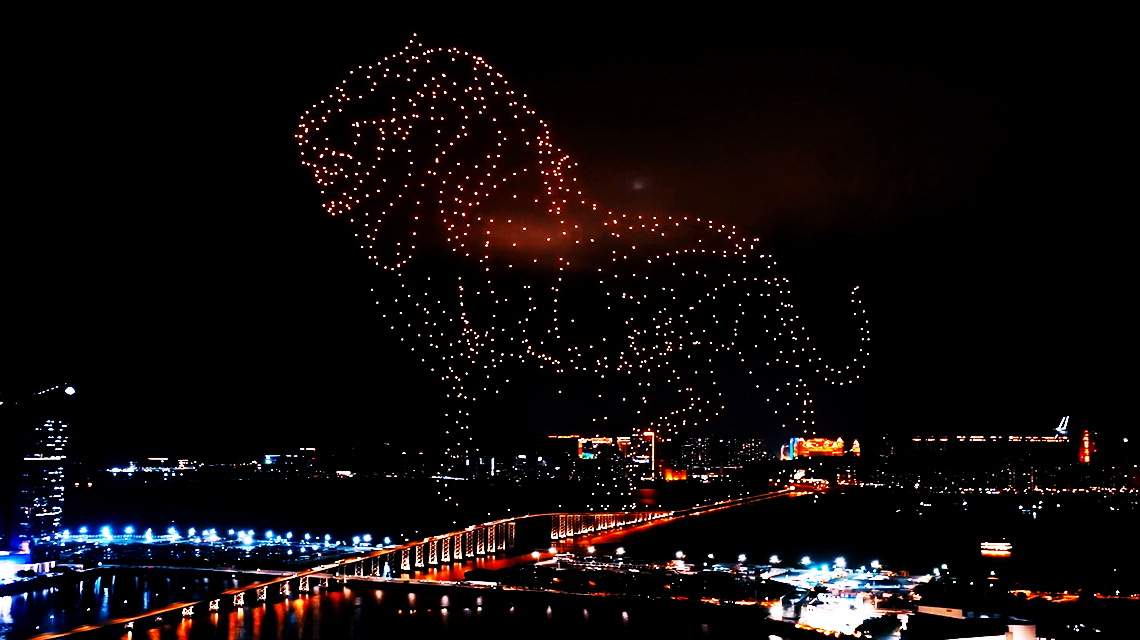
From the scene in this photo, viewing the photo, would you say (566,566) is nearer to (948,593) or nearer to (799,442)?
(948,593)

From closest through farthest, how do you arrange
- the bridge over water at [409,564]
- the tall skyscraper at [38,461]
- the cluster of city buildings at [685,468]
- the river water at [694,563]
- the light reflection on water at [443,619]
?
the light reflection on water at [443,619] < the river water at [694,563] < the bridge over water at [409,564] < the tall skyscraper at [38,461] < the cluster of city buildings at [685,468]

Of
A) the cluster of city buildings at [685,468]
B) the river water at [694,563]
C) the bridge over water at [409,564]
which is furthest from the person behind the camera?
the cluster of city buildings at [685,468]

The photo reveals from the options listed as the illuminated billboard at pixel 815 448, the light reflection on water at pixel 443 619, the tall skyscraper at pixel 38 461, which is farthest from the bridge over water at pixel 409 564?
the illuminated billboard at pixel 815 448

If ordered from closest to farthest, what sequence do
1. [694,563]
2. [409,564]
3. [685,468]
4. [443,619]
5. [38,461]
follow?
[443,619], [409,564], [694,563], [38,461], [685,468]

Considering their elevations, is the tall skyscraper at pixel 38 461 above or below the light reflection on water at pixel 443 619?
above

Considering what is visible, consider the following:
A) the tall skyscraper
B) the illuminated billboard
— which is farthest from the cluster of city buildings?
the tall skyscraper

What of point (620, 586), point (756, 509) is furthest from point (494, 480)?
point (620, 586)

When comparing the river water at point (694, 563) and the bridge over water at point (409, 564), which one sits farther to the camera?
the bridge over water at point (409, 564)

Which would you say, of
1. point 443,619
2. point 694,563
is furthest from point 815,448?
point 443,619

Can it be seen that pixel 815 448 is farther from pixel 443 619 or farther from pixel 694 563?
pixel 443 619

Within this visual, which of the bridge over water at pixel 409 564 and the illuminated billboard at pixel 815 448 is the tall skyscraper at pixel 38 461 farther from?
the illuminated billboard at pixel 815 448

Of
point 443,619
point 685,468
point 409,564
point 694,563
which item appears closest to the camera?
point 443,619
